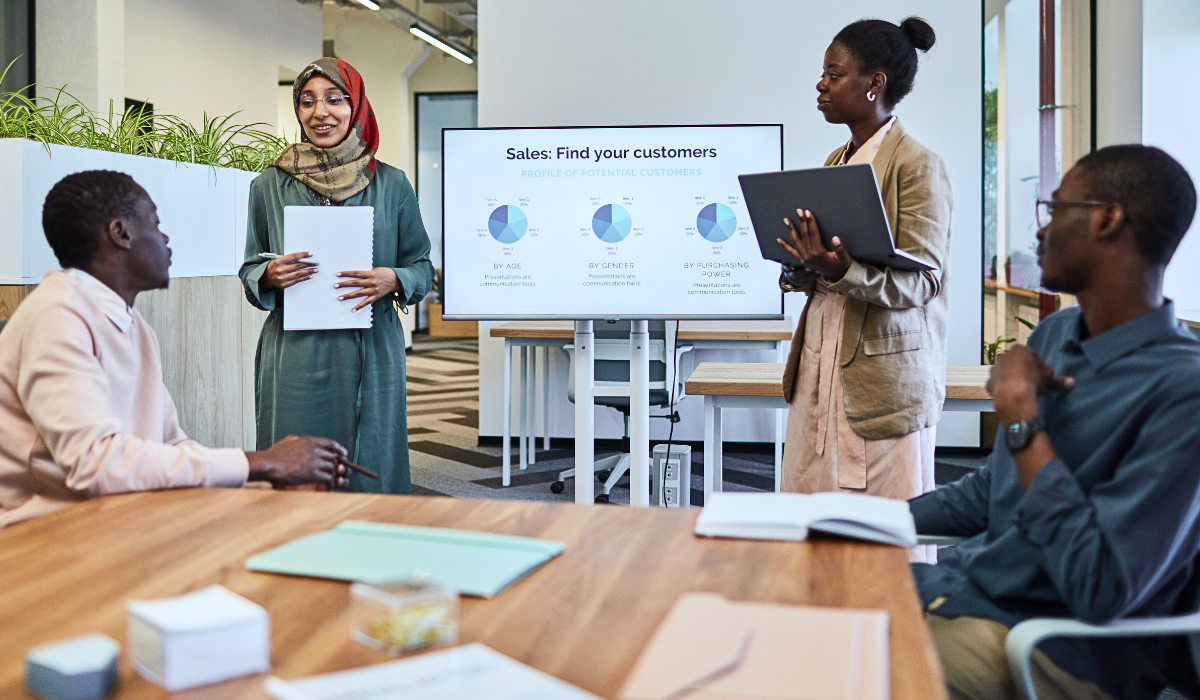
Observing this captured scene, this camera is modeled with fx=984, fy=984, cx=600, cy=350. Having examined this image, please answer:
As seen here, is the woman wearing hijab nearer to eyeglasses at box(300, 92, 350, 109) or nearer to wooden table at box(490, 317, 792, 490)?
eyeglasses at box(300, 92, 350, 109)

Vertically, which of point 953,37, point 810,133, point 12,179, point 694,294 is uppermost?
point 953,37

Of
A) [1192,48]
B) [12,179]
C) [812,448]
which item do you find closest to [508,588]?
[812,448]

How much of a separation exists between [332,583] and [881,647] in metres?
0.61

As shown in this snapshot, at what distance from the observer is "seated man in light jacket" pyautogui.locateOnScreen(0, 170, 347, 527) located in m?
1.53

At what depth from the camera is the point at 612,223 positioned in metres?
3.02

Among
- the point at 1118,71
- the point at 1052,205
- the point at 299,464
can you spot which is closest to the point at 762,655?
the point at 1052,205

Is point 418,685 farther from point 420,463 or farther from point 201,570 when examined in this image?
point 420,463

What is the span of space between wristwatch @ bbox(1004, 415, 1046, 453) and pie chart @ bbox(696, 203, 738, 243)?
1.74 metres

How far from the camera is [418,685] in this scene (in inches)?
33.4

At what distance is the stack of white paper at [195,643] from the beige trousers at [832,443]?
153 cm

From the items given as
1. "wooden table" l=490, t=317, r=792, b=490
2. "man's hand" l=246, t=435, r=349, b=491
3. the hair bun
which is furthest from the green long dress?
"wooden table" l=490, t=317, r=792, b=490

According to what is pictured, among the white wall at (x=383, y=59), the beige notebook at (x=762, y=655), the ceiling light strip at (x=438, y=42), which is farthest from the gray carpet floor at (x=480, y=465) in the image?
the white wall at (x=383, y=59)

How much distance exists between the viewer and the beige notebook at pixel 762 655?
84cm

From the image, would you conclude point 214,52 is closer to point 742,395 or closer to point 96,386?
point 742,395
